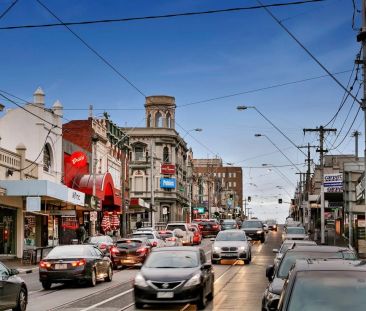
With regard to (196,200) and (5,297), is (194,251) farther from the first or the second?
(196,200)

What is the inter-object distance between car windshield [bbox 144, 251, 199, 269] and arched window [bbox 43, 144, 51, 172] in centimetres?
3062

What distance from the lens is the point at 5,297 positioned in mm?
15406

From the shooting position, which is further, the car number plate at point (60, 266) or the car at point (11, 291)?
the car number plate at point (60, 266)

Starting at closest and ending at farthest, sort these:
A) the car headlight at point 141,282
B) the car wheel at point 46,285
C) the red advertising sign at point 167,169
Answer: the car headlight at point 141,282
the car wheel at point 46,285
the red advertising sign at point 167,169

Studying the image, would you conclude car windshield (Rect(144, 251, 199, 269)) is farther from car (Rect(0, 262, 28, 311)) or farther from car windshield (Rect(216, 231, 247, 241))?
car windshield (Rect(216, 231, 247, 241))

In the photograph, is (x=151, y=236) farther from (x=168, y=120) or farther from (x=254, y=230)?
(x=168, y=120)

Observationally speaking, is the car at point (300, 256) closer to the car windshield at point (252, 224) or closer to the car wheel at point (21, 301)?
the car wheel at point (21, 301)

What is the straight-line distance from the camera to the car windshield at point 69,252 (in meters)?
23.4

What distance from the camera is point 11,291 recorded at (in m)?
15.8

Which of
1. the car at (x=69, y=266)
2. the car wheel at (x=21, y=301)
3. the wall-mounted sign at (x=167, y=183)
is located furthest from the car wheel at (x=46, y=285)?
the wall-mounted sign at (x=167, y=183)

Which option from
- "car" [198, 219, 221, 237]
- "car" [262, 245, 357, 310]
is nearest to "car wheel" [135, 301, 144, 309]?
"car" [262, 245, 357, 310]

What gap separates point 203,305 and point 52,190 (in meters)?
24.0

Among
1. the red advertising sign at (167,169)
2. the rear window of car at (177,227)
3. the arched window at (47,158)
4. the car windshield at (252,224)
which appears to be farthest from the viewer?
the red advertising sign at (167,169)

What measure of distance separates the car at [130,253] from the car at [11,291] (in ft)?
51.2
